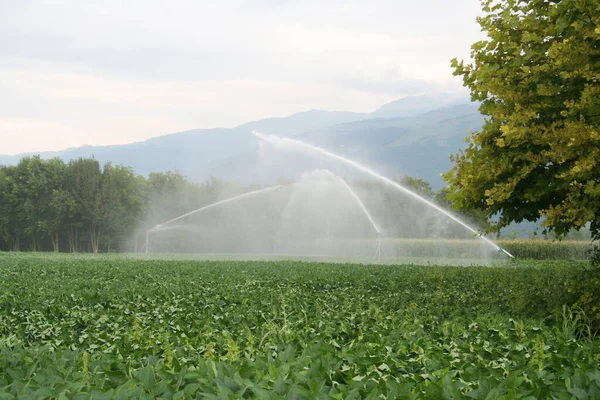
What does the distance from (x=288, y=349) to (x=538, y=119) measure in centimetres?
855

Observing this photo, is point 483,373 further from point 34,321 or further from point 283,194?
point 283,194

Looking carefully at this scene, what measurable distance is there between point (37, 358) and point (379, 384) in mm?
3127

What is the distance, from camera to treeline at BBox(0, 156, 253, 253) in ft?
228

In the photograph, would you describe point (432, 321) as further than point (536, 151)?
No

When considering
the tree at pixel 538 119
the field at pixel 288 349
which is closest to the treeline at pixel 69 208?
the field at pixel 288 349

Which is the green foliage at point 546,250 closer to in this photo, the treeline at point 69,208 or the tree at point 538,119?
the tree at point 538,119

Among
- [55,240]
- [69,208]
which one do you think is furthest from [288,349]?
[55,240]

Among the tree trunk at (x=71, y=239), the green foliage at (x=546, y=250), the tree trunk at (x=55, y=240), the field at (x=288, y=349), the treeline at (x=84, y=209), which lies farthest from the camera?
the tree trunk at (x=55, y=240)

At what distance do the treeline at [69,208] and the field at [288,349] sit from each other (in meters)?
56.4

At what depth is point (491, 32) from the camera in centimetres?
1293

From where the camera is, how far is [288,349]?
5375 millimetres

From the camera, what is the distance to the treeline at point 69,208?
69562 millimetres

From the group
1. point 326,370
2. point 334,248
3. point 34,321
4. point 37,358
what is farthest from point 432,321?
point 334,248

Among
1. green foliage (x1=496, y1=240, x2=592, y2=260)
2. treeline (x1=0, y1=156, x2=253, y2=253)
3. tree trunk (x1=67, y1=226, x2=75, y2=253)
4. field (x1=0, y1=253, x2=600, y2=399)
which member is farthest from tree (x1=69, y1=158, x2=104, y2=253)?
field (x1=0, y1=253, x2=600, y2=399)
